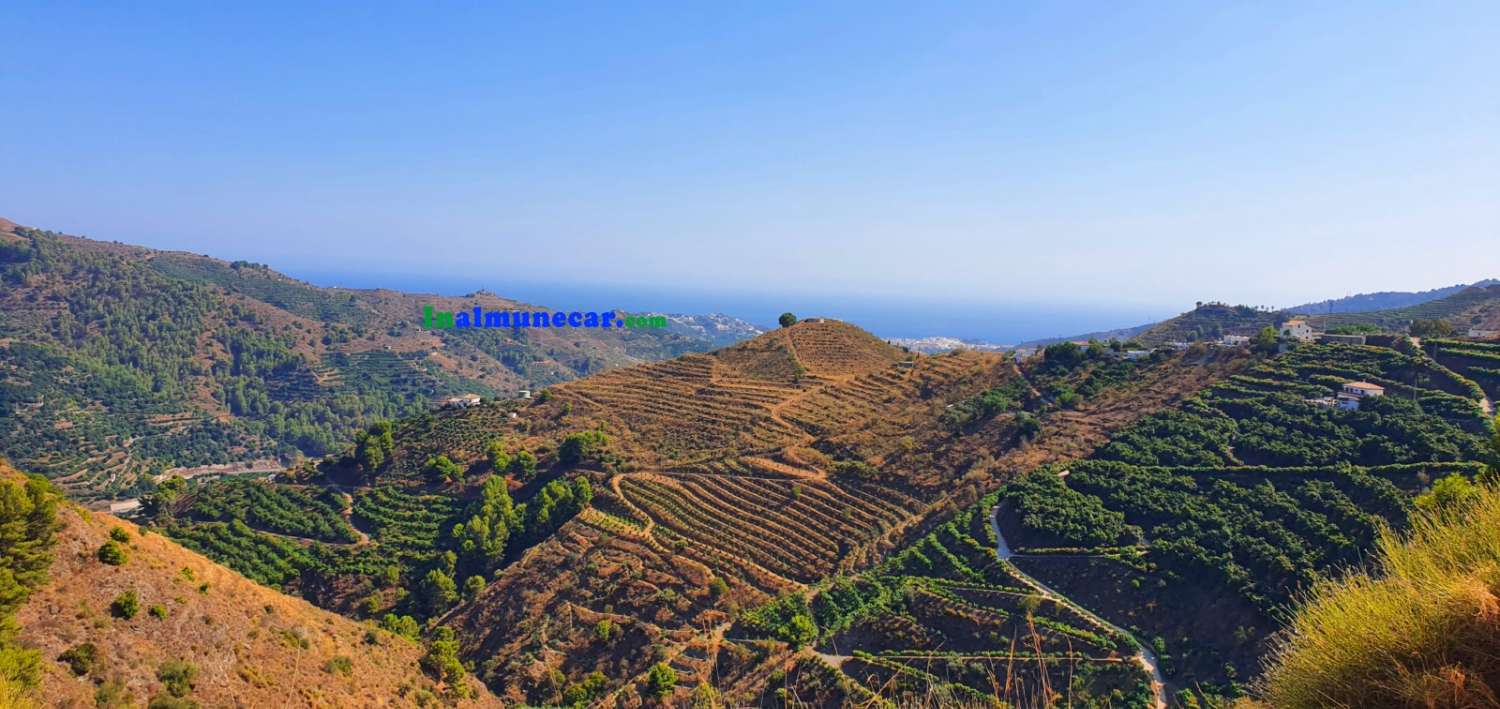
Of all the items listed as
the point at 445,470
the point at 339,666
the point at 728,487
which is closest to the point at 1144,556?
the point at 728,487

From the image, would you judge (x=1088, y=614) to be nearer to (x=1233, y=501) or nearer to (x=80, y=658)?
(x=1233, y=501)

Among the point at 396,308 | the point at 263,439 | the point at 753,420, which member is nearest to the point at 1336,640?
the point at 753,420

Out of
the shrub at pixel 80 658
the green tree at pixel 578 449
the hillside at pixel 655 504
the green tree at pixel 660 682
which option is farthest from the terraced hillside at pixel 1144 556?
the green tree at pixel 578 449

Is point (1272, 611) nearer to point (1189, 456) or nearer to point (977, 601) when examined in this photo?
point (977, 601)

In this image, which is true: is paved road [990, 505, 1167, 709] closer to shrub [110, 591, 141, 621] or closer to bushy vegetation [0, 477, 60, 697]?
shrub [110, 591, 141, 621]

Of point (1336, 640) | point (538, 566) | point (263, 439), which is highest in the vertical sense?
point (1336, 640)

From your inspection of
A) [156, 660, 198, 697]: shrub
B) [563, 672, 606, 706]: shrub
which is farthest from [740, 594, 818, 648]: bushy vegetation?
[156, 660, 198, 697]: shrub
